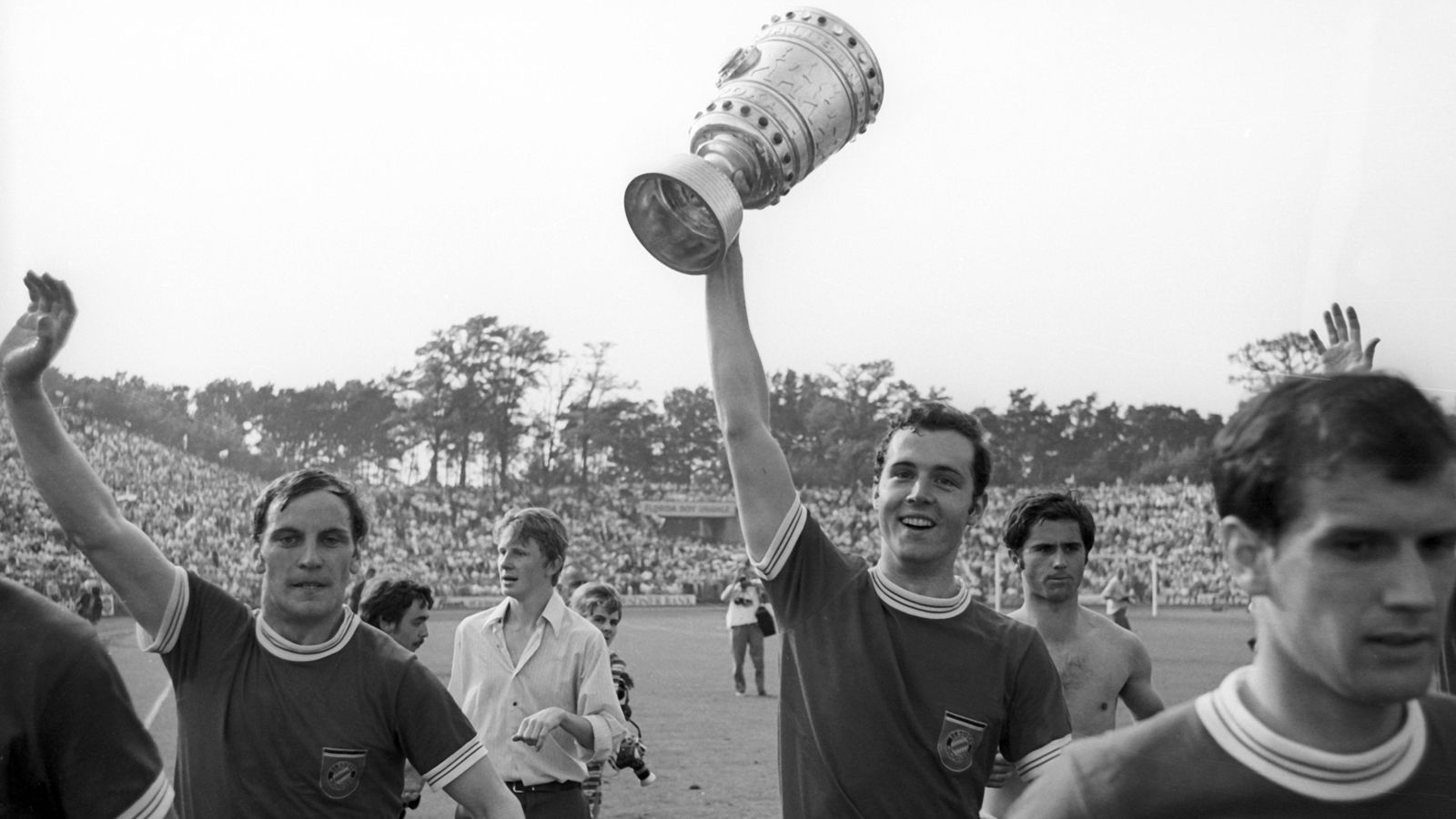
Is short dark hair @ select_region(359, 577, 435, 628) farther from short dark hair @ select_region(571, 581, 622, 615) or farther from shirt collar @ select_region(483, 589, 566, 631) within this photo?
short dark hair @ select_region(571, 581, 622, 615)

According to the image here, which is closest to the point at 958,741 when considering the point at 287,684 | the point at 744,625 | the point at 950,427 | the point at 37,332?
the point at 950,427

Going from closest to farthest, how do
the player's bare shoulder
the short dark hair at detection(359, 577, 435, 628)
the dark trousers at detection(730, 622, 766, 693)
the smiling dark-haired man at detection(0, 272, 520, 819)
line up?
the smiling dark-haired man at detection(0, 272, 520, 819), the player's bare shoulder, the short dark hair at detection(359, 577, 435, 628), the dark trousers at detection(730, 622, 766, 693)

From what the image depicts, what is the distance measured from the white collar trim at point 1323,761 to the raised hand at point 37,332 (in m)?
2.68

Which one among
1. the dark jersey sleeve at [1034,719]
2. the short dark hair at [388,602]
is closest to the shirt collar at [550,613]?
the short dark hair at [388,602]

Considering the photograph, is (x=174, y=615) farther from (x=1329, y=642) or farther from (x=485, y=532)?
(x=485, y=532)

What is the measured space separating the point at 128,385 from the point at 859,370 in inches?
1867

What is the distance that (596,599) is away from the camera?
24.8 feet

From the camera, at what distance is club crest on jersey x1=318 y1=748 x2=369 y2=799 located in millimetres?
3562

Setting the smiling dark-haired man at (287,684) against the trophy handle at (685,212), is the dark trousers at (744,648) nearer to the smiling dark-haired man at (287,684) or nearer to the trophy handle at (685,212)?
the smiling dark-haired man at (287,684)

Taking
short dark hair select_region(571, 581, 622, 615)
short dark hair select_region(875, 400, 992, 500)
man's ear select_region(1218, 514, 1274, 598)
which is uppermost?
short dark hair select_region(875, 400, 992, 500)

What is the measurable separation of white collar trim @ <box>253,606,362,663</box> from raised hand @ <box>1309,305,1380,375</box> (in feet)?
8.87

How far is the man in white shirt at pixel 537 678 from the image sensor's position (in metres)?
5.61

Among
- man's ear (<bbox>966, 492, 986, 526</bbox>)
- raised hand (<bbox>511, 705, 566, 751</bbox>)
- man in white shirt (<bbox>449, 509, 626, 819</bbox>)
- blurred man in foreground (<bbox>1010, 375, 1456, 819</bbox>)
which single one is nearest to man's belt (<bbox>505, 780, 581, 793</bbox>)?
man in white shirt (<bbox>449, 509, 626, 819</bbox>)

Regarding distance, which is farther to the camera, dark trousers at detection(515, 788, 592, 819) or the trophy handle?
dark trousers at detection(515, 788, 592, 819)
